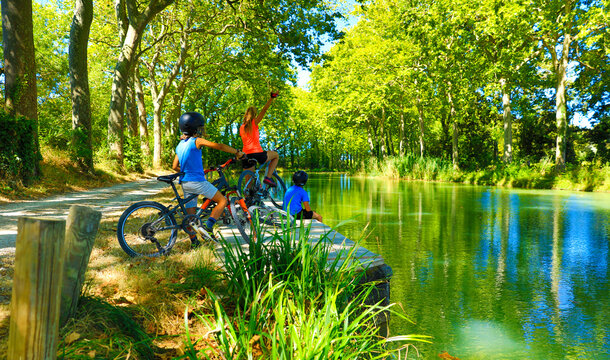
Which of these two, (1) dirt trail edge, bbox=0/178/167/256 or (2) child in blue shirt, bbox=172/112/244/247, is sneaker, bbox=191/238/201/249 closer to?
(2) child in blue shirt, bbox=172/112/244/247

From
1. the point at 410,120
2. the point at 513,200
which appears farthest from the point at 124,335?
the point at 410,120

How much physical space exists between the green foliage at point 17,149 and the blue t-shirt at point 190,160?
7752 millimetres

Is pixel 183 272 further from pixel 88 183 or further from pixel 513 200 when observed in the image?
pixel 513 200

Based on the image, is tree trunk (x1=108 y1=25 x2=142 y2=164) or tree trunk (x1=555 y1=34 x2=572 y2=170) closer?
tree trunk (x1=108 y1=25 x2=142 y2=164)

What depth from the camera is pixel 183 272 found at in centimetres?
369

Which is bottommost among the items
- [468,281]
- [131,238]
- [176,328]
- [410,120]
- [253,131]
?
[468,281]

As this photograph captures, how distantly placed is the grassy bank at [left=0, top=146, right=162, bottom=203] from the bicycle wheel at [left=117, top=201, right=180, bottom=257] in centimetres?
657

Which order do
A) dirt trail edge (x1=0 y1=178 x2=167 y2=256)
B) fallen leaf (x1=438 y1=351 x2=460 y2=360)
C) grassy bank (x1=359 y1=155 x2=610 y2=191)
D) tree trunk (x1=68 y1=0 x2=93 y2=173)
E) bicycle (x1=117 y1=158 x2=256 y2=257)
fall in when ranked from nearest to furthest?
fallen leaf (x1=438 y1=351 x2=460 y2=360)
bicycle (x1=117 y1=158 x2=256 y2=257)
dirt trail edge (x1=0 y1=178 x2=167 y2=256)
tree trunk (x1=68 y1=0 x2=93 y2=173)
grassy bank (x1=359 y1=155 x2=610 y2=191)

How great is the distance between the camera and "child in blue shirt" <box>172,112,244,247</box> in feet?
14.4

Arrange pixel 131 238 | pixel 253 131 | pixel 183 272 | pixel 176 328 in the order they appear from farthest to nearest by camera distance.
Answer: pixel 253 131
pixel 131 238
pixel 183 272
pixel 176 328

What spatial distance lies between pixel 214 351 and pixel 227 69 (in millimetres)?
24452

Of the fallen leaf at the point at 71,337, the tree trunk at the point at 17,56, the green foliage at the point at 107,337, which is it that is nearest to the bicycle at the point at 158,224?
the green foliage at the point at 107,337

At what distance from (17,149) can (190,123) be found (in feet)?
26.7

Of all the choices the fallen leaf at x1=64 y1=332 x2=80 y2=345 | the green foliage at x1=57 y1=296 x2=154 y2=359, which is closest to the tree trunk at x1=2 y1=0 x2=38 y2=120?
the green foliage at x1=57 y1=296 x2=154 y2=359
